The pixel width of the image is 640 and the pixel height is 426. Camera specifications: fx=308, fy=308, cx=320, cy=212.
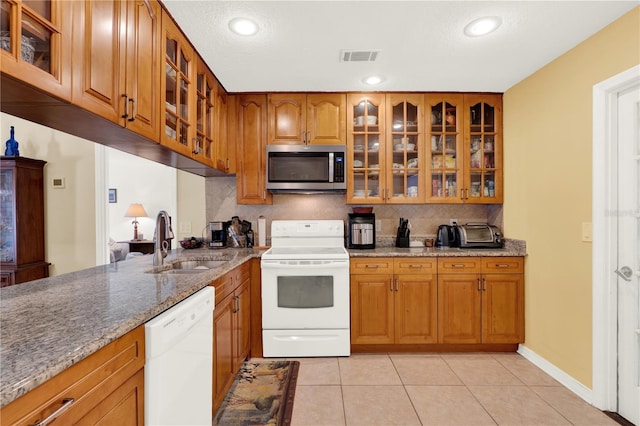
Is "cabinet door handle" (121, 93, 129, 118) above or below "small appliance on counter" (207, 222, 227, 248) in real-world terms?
above

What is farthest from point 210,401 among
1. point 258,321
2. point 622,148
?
point 622,148

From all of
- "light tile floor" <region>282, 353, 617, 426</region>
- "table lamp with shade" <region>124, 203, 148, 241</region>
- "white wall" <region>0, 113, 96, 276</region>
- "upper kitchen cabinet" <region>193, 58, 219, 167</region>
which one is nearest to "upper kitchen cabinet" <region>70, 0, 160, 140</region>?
"upper kitchen cabinet" <region>193, 58, 219, 167</region>

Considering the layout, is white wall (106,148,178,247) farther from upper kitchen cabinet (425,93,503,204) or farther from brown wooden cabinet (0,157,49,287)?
upper kitchen cabinet (425,93,503,204)

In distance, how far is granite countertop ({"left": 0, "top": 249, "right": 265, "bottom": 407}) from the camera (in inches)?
27.7

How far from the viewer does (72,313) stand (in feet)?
3.44

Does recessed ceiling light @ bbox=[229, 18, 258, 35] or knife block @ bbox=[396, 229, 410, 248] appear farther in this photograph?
knife block @ bbox=[396, 229, 410, 248]

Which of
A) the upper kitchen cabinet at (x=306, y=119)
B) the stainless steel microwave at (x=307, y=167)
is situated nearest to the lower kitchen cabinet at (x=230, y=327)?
the stainless steel microwave at (x=307, y=167)

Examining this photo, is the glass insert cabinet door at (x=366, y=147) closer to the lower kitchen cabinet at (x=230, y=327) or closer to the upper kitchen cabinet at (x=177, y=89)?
the lower kitchen cabinet at (x=230, y=327)

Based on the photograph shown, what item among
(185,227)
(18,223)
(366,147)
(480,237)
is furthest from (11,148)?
(480,237)

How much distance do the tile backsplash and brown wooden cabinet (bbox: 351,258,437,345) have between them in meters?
0.62

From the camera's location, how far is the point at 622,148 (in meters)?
1.90

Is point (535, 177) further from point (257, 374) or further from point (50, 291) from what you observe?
point (50, 291)

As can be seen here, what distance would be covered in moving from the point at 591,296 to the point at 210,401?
2.44 metres

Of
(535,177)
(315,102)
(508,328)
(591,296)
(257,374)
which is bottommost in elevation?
(257,374)
